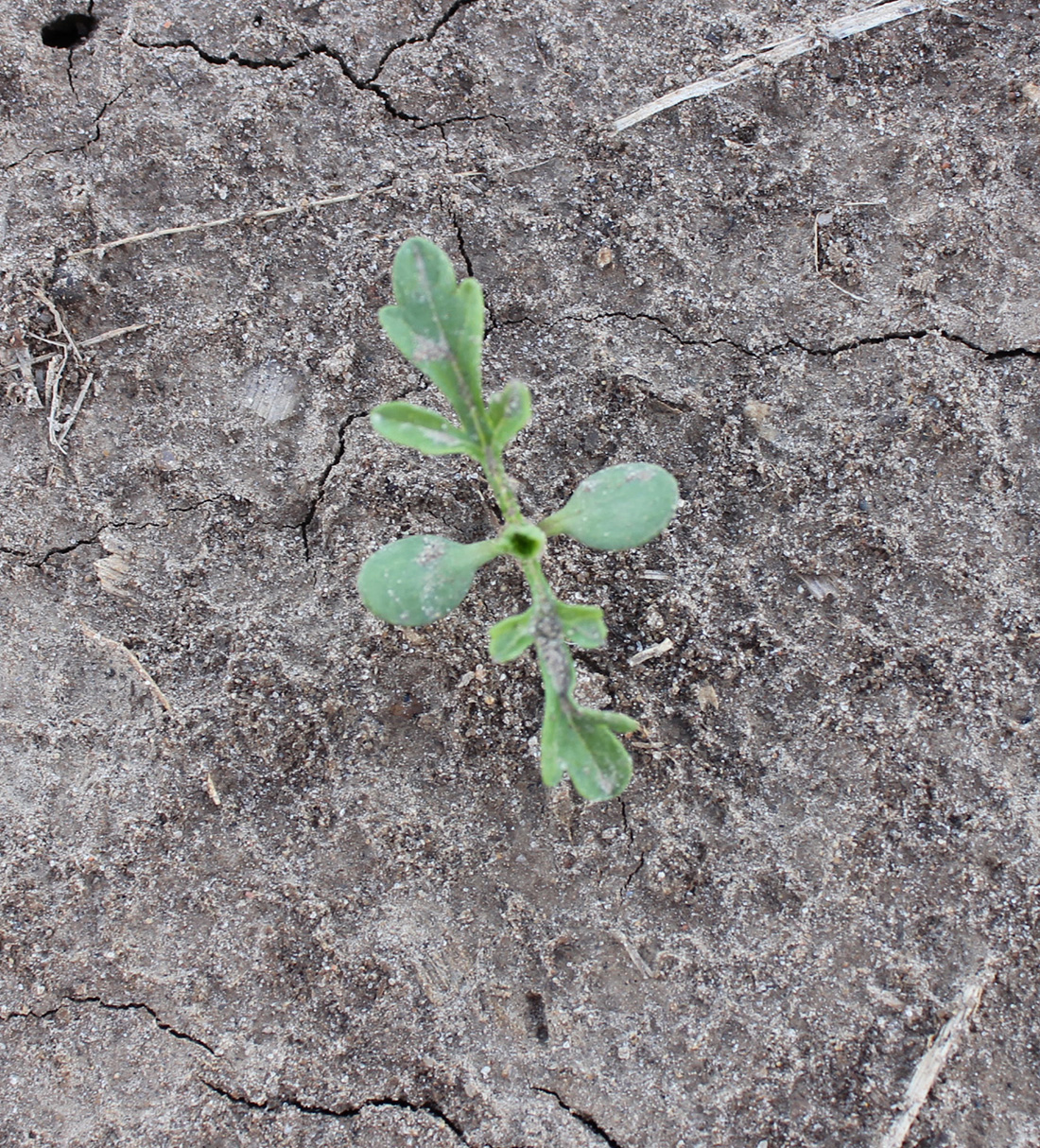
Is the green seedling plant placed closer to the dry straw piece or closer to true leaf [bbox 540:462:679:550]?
true leaf [bbox 540:462:679:550]

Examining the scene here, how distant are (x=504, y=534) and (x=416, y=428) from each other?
252 millimetres

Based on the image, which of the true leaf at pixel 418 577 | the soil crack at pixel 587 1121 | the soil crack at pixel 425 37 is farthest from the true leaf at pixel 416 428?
the soil crack at pixel 587 1121

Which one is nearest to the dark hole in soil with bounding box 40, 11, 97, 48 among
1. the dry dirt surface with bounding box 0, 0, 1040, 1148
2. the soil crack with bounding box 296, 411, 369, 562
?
the dry dirt surface with bounding box 0, 0, 1040, 1148

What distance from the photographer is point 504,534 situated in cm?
158

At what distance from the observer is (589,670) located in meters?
1.94

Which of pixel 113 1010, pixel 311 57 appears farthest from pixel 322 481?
pixel 113 1010

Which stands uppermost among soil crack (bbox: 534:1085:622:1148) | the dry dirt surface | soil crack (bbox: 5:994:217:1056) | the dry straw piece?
the dry straw piece

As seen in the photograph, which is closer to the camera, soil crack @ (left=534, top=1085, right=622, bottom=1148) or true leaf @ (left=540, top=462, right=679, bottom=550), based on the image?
true leaf @ (left=540, top=462, right=679, bottom=550)

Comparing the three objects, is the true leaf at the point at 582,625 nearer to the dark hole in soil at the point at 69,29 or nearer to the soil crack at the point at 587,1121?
the soil crack at the point at 587,1121

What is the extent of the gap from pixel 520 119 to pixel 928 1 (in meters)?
1.06

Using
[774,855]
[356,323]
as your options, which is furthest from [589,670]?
[356,323]

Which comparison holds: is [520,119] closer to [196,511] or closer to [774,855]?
[196,511]

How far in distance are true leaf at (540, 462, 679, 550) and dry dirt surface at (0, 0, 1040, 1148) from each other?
354mm

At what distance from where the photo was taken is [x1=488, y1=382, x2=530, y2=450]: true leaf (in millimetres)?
1458
